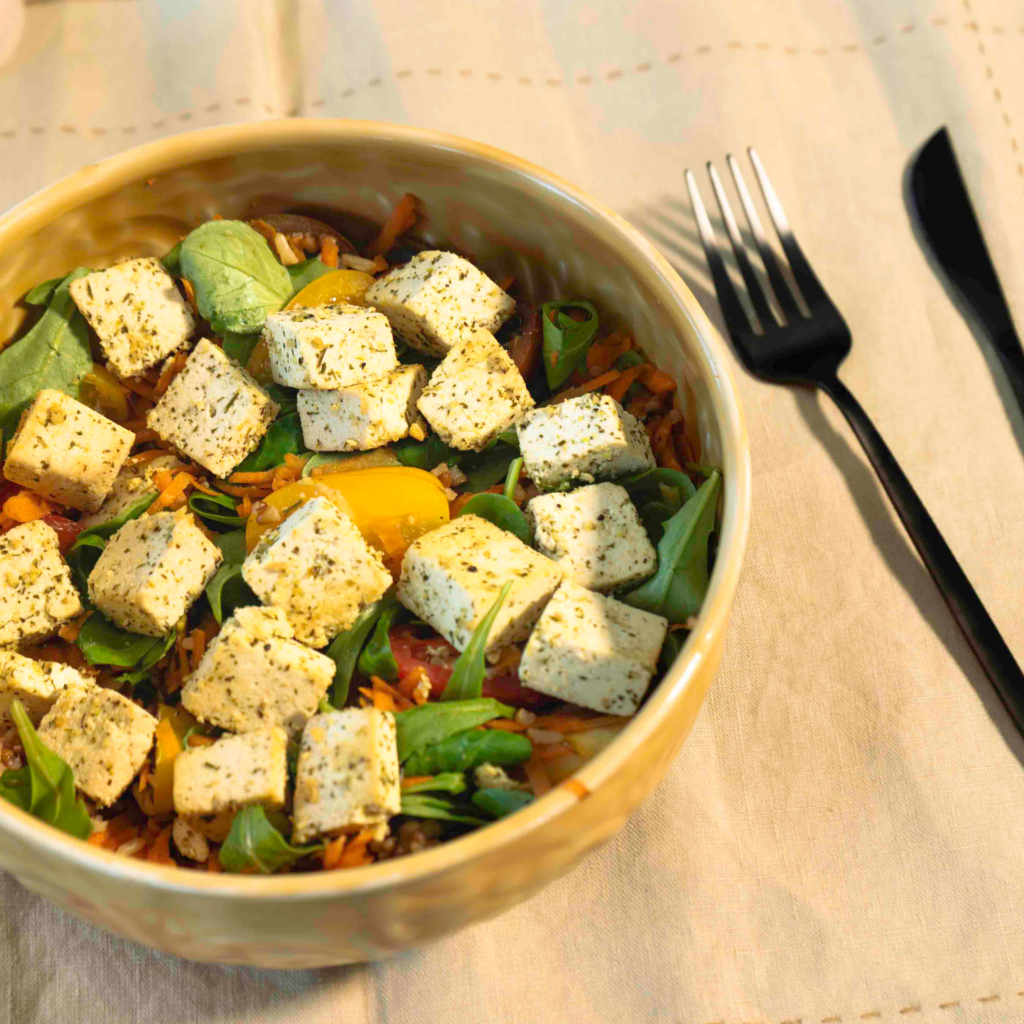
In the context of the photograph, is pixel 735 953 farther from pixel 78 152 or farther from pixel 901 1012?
pixel 78 152

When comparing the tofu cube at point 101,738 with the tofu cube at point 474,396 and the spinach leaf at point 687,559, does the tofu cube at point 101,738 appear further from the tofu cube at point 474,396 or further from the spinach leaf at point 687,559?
the spinach leaf at point 687,559

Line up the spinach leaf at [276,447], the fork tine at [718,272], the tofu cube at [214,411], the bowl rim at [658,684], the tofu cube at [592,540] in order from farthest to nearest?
the fork tine at [718,272]
the spinach leaf at [276,447]
the tofu cube at [214,411]
the tofu cube at [592,540]
the bowl rim at [658,684]

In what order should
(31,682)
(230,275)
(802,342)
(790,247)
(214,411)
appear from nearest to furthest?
(31,682)
(214,411)
(230,275)
(802,342)
(790,247)

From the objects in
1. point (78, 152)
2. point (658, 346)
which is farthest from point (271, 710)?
point (78, 152)

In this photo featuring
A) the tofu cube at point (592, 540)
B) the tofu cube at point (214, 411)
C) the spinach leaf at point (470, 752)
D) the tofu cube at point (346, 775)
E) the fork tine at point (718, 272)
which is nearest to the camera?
the tofu cube at point (346, 775)

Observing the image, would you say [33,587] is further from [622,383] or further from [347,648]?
[622,383]

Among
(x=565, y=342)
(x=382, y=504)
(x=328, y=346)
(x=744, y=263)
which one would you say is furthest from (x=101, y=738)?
(x=744, y=263)

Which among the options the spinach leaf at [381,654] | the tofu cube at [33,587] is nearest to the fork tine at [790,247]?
the spinach leaf at [381,654]
